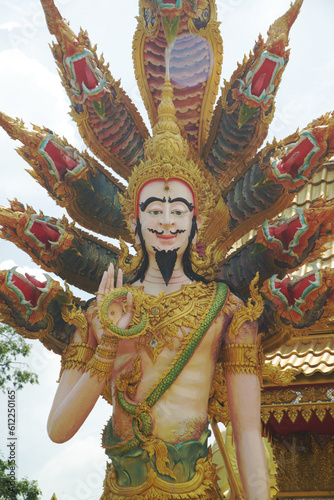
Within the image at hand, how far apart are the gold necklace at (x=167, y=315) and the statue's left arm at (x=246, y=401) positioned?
30 cm

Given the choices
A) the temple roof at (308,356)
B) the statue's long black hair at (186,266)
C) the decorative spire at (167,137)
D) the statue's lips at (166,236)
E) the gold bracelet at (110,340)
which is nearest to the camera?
the gold bracelet at (110,340)

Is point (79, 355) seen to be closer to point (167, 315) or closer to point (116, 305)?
point (116, 305)

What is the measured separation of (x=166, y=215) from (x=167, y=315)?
0.82 m

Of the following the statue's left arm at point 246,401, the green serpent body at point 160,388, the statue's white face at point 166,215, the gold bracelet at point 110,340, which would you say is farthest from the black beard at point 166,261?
the gold bracelet at point 110,340

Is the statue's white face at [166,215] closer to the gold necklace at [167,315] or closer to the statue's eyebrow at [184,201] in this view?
the statue's eyebrow at [184,201]

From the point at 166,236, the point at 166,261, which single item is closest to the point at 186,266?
the point at 166,261

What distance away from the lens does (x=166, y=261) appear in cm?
570

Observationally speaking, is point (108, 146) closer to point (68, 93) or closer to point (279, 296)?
point (68, 93)

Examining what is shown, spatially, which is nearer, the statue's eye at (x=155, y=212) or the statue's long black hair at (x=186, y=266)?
the statue's eye at (x=155, y=212)

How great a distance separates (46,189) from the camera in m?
6.25

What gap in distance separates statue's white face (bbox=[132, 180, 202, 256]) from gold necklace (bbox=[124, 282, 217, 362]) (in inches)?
16.0

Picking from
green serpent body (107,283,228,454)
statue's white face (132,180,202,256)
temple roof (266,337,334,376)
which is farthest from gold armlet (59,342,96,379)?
temple roof (266,337,334,376)

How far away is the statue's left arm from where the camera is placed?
16.6 feet

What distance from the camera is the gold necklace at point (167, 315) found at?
211 inches
